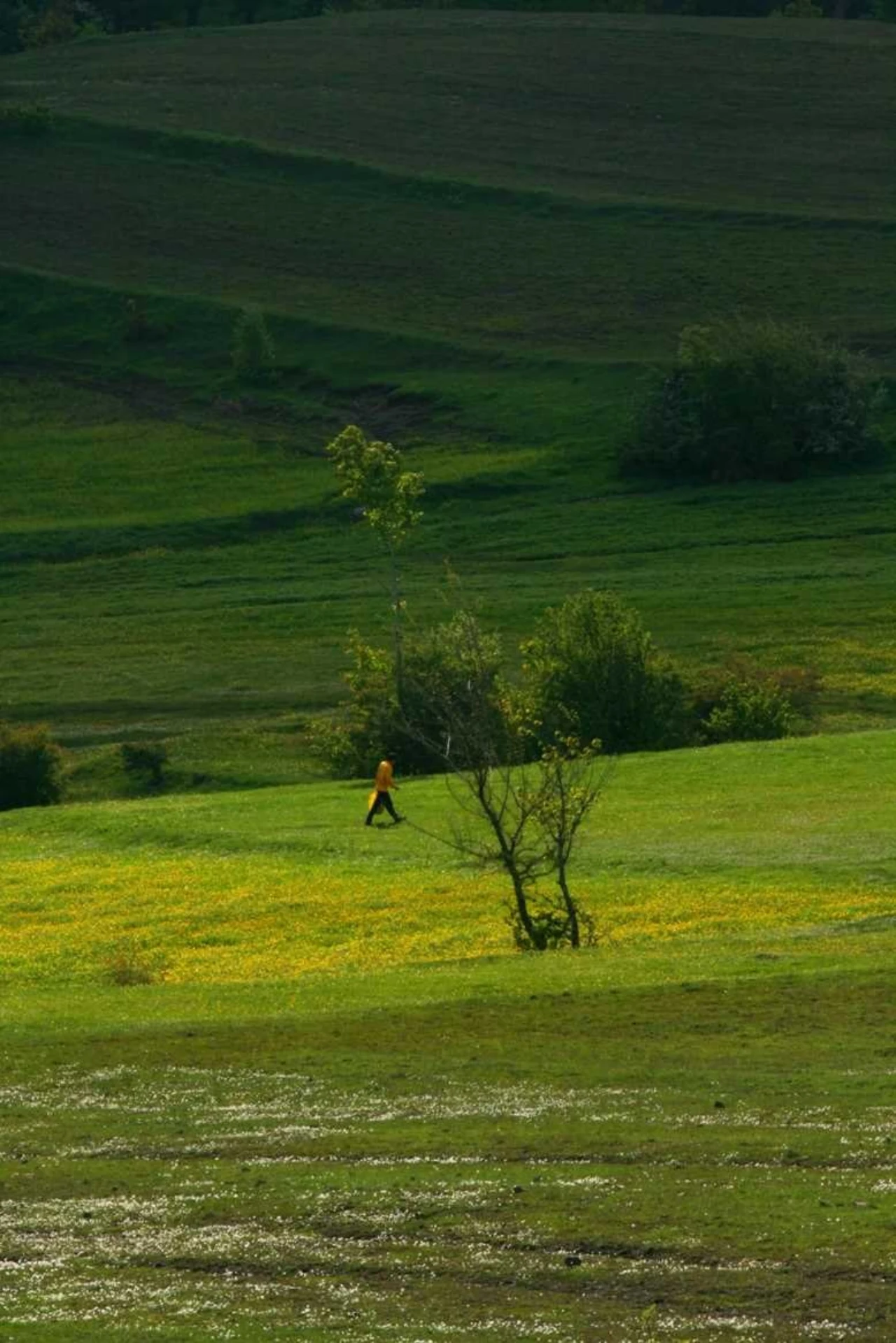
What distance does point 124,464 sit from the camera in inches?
4626

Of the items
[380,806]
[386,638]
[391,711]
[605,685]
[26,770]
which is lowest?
[380,806]

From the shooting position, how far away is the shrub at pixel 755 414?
111 metres

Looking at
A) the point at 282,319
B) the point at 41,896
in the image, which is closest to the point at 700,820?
the point at 41,896

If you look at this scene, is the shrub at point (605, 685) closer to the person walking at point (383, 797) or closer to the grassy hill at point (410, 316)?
the grassy hill at point (410, 316)

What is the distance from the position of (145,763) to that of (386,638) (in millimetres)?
18795

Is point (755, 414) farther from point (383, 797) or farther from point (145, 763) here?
point (383, 797)

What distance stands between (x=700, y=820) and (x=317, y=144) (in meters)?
110

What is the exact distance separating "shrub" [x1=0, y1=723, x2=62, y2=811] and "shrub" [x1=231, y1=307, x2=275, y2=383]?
5879 cm

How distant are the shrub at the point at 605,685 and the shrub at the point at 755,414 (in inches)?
1800

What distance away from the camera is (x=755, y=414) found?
11150cm

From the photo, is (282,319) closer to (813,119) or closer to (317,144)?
(317,144)

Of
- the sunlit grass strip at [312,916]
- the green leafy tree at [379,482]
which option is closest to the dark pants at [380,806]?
the sunlit grass strip at [312,916]

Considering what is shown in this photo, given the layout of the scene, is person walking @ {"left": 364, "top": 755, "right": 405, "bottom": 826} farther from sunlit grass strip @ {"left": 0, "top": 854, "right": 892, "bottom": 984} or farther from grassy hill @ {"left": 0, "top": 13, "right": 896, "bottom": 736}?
grassy hill @ {"left": 0, "top": 13, "right": 896, "bottom": 736}

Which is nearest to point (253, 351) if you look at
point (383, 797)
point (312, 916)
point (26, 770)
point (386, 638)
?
point (386, 638)
